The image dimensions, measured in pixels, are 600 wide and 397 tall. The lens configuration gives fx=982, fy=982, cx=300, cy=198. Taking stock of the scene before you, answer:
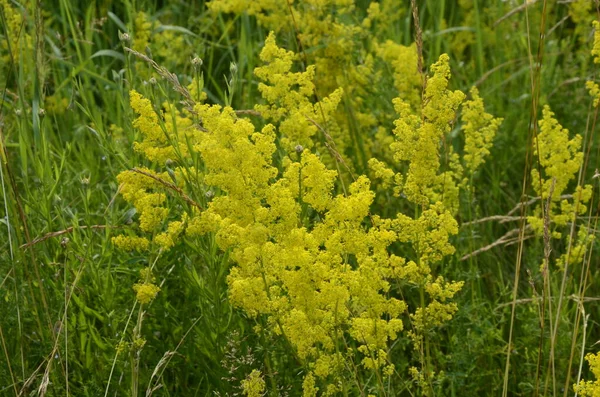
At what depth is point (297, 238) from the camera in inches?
79.6

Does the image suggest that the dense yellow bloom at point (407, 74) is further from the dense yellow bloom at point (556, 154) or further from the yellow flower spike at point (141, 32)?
the yellow flower spike at point (141, 32)

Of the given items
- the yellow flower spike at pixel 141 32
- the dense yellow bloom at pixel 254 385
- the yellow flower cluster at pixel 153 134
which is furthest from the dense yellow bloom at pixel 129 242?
the yellow flower spike at pixel 141 32

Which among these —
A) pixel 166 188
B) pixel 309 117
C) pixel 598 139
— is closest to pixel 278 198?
pixel 166 188

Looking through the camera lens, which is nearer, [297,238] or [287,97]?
[297,238]

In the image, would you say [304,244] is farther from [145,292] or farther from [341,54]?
[341,54]

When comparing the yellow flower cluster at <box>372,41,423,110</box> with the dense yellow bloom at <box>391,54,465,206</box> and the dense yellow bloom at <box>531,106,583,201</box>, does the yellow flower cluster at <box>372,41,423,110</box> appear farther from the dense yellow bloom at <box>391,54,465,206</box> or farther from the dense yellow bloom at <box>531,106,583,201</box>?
the dense yellow bloom at <box>391,54,465,206</box>

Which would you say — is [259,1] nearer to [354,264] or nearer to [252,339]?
[354,264]

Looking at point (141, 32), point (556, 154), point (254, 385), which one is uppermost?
point (556, 154)

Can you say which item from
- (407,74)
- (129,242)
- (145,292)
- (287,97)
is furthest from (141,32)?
(145,292)

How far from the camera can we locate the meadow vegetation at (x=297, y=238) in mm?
2049

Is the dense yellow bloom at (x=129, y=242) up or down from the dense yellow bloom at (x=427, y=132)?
down

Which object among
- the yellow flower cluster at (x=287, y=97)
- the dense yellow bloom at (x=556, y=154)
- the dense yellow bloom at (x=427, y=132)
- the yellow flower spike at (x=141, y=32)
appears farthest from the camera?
the yellow flower spike at (x=141, y=32)

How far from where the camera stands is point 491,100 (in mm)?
4129

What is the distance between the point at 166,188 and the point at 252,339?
21.2 inches
